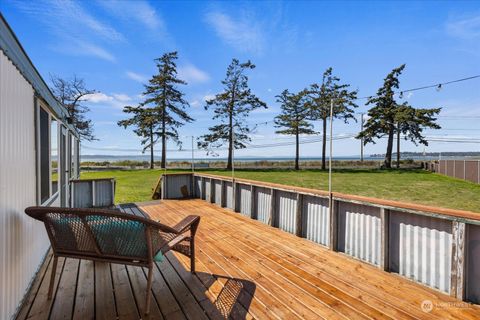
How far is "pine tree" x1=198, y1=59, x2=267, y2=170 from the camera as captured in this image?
2341 cm

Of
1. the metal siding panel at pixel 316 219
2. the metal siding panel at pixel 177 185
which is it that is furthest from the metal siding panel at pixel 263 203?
the metal siding panel at pixel 177 185

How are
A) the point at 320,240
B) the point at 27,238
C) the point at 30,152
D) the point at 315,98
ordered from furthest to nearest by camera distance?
1. the point at 315,98
2. the point at 320,240
3. the point at 30,152
4. the point at 27,238

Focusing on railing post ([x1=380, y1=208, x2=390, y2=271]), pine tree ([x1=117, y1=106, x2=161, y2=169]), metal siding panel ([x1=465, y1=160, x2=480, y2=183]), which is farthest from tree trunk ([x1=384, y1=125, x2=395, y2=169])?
railing post ([x1=380, y1=208, x2=390, y2=271])

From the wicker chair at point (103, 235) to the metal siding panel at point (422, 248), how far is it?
2441 millimetres

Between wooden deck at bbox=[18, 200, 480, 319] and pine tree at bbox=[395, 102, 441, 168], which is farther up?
pine tree at bbox=[395, 102, 441, 168]

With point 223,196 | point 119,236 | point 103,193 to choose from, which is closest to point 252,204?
point 223,196

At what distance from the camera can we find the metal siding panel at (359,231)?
2.97m

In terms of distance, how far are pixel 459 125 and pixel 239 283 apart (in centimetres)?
3415

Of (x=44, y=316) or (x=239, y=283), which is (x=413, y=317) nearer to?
(x=239, y=283)

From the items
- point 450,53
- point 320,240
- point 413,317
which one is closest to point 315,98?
point 450,53

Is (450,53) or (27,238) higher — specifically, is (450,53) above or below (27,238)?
above

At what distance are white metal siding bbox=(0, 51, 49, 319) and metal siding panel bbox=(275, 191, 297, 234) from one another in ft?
11.5

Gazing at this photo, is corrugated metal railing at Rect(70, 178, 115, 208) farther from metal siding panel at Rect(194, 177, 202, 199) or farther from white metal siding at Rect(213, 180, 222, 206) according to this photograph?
white metal siding at Rect(213, 180, 222, 206)

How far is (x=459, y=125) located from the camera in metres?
26.4
